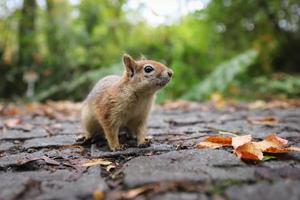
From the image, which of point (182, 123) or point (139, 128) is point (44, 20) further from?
point (139, 128)

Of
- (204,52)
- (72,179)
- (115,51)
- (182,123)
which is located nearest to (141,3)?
(115,51)

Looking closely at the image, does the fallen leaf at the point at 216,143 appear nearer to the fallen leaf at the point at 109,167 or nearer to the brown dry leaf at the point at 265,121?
the fallen leaf at the point at 109,167

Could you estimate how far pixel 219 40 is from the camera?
945 cm

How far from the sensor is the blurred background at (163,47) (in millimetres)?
8469

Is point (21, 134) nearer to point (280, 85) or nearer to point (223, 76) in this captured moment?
point (223, 76)

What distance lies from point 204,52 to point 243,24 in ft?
3.65

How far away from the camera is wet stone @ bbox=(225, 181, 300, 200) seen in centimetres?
162

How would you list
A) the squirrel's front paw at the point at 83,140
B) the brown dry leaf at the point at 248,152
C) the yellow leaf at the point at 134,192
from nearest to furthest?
the yellow leaf at the point at 134,192
the brown dry leaf at the point at 248,152
the squirrel's front paw at the point at 83,140

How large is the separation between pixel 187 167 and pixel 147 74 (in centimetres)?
112

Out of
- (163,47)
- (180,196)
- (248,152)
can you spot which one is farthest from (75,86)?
(180,196)

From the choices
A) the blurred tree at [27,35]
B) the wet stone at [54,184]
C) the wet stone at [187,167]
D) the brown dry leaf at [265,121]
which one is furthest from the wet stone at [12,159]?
the blurred tree at [27,35]

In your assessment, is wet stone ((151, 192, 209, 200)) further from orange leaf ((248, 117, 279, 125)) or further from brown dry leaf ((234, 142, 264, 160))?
orange leaf ((248, 117, 279, 125))

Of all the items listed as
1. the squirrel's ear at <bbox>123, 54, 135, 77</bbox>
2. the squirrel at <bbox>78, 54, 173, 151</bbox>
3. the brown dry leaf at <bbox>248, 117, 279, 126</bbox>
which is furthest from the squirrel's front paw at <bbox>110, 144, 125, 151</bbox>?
the brown dry leaf at <bbox>248, 117, 279, 126</bbox>

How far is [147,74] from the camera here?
10.2 feet
